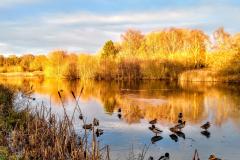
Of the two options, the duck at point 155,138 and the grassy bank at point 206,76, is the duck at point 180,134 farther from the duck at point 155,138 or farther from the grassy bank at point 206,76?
the grassy bank at point 206,76

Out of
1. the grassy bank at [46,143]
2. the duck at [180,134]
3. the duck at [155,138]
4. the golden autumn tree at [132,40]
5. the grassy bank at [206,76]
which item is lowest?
the duck at [155,138]

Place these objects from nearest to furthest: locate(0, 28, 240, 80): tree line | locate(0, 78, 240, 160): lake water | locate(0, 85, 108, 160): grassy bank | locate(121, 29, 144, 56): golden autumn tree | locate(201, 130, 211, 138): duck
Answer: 1. locate(0, 85, 108, 160): grassy bank
2. locate(0, 78, 240, 160): lake water
3. locate(201, 130, 211, 138): duck
4. locate(0, 28, 240, 80): tree line
5. locate(121, 29, 144, 56): golden autumn tree

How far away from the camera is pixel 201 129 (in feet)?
46.3

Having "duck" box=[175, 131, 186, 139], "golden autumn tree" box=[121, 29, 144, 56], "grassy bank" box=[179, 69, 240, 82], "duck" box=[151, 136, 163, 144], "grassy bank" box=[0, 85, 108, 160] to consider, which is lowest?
"duck" box=[151, 136, 163, 144]

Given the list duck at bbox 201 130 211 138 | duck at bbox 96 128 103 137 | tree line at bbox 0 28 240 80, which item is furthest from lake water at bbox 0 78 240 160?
→ tree line at bbox 0 28 240 80

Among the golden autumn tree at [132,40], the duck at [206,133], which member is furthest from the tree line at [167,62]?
the duck at [206,133]

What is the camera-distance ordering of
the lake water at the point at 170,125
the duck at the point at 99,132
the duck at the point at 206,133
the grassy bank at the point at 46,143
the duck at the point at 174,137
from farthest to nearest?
1. the duck at the point at 206,133
2. the duck at the point at 99,132
3. the duck at the point at 174,137
4. the lake water at the point at 170,125
5. the grassy bank at the point at 46,143

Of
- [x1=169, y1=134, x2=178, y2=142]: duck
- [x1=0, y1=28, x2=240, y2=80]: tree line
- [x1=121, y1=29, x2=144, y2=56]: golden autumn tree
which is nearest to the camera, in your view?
[x1=169, y1=134, x2=178, y2=142]: duck

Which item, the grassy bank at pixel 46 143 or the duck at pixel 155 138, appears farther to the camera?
the duck at pixel 155 138

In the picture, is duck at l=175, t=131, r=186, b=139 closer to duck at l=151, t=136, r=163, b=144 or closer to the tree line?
duck at l=151, t=136, r=163, b=144

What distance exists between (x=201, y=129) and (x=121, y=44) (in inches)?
2322

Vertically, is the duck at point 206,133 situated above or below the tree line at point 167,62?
below

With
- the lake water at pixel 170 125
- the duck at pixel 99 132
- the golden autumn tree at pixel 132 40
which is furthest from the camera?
the golden autumn tree at pixel 132 40

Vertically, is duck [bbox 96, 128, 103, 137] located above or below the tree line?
below
